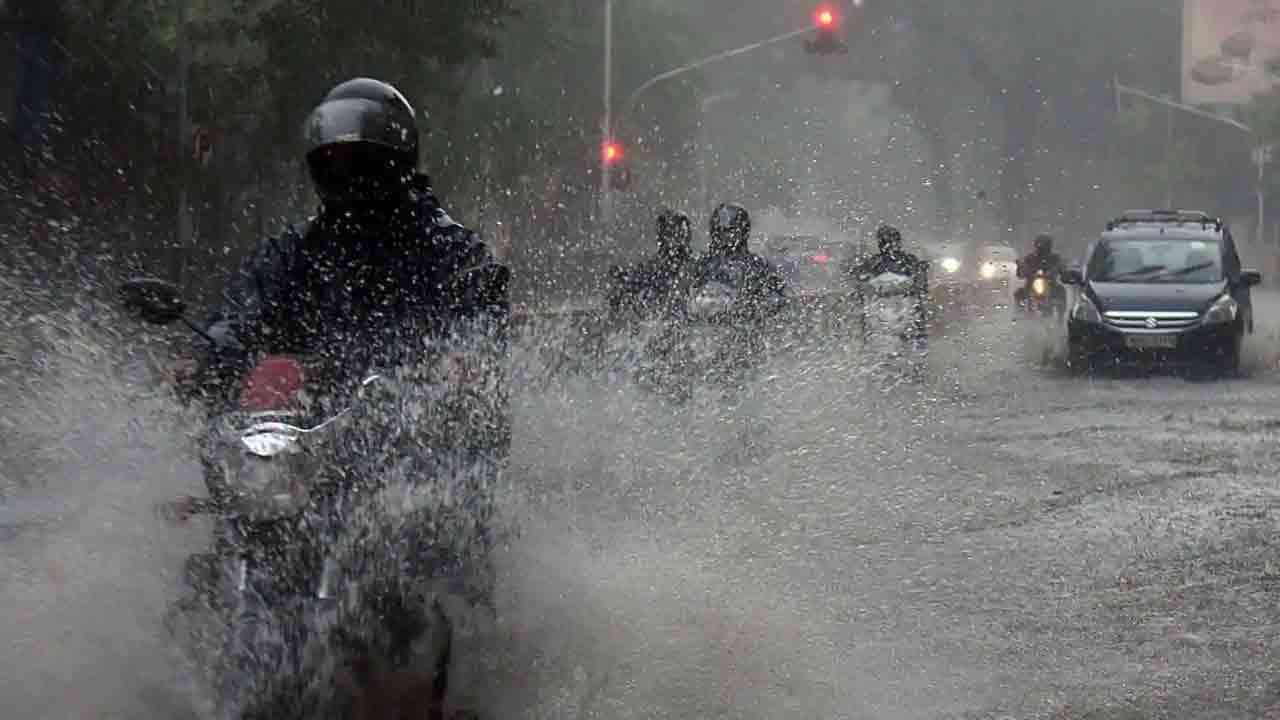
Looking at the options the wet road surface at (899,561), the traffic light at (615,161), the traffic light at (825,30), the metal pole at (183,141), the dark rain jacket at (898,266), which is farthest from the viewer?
the traffic light at (615,161)

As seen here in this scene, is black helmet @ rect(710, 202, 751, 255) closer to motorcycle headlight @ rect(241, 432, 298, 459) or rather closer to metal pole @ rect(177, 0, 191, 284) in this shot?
motorcycle headlight @ rect(241, 432, 298, 459)

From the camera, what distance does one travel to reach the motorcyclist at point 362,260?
17.3 ft

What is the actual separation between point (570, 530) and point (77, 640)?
287 cm

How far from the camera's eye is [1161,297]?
74.0 ft

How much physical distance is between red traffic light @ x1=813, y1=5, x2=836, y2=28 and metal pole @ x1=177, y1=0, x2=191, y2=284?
37.9 ft

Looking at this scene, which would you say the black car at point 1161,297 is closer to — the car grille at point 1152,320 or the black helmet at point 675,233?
the car grille at point 1152,320

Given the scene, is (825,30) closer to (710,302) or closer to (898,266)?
(898,266)

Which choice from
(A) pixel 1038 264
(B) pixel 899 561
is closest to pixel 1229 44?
(A) pixel 1038 264

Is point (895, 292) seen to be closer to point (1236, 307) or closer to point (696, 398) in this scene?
point (1236, 307)

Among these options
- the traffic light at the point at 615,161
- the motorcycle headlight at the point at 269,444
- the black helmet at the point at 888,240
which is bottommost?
the motorcycle headlight at the point at 269,444

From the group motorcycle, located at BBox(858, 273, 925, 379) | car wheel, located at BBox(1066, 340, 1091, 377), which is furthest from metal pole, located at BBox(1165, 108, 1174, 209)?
motorcycle, located at BBox(858, 273, 925, 379)

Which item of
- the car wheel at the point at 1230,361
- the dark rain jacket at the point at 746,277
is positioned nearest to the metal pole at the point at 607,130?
the car wheel at the point at 1230,361

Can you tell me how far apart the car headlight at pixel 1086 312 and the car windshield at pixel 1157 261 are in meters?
0.56

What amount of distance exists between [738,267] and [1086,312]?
10225 millimetres
